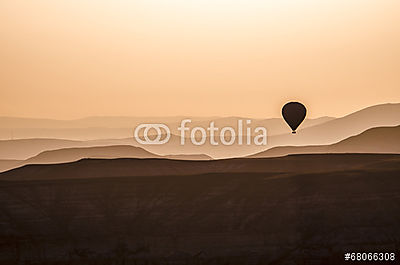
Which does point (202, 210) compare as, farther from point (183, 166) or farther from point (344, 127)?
point (344, 127)

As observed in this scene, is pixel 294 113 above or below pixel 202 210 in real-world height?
above

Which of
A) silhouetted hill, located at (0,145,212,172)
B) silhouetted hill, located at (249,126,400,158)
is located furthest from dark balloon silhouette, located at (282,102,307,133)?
silhouetted hill, located at (0,145,212,172)

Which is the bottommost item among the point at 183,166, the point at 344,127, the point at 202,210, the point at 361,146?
the point at 202,210

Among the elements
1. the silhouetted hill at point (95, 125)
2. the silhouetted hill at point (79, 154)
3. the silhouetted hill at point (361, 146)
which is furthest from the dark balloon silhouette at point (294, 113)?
the silhouetted hill at point (79, 154)

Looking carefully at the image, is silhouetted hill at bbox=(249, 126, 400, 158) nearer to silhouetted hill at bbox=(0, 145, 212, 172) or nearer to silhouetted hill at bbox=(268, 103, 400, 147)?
silhouetted hill at bbox=(268, 103, 400, 147)

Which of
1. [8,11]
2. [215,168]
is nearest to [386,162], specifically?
[215,168]

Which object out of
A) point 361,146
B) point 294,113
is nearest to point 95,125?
point 294,113
